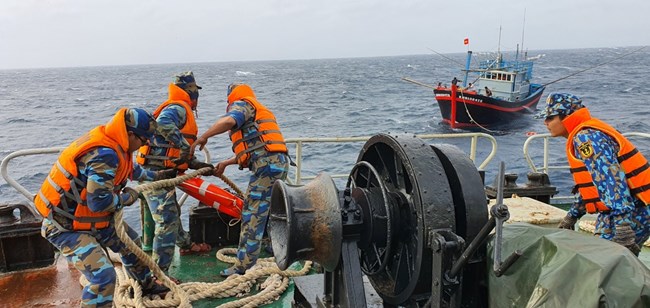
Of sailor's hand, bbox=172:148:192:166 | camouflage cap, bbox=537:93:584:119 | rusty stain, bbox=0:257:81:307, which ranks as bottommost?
rusty stain, bbox=0:257:81:307

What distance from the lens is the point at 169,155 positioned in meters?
4.56

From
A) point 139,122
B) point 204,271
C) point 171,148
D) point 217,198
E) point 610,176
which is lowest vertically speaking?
point 204,271

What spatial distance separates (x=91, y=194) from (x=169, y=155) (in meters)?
1.27

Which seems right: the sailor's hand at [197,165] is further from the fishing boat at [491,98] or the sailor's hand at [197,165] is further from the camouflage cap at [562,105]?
the fishing boat at [491,98]

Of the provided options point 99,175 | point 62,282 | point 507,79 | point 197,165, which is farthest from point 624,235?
point 507,79

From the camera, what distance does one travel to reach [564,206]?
270 inches

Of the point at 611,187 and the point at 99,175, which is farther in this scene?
the point at 99,175

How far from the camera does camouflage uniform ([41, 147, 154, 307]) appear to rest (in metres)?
3.34

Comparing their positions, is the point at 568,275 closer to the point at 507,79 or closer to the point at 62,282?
the point at 62,282

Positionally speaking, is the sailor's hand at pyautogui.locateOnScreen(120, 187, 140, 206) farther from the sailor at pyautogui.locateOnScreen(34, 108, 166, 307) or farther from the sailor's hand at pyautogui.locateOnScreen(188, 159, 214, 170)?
the sailor's hand at pyautogui.locateOnScreen(188, 159, 214, 170)

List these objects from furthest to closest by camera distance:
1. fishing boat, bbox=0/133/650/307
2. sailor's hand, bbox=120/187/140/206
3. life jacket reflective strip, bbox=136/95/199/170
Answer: life jacket reflective strip, bbox=136/95/199/170
sailor's hand, bbox=120/187/140/206
fishing boat, bbox=0/133/650/307

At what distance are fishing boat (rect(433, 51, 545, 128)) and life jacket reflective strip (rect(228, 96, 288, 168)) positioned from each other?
29017mm

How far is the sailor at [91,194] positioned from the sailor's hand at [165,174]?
901 millimetres

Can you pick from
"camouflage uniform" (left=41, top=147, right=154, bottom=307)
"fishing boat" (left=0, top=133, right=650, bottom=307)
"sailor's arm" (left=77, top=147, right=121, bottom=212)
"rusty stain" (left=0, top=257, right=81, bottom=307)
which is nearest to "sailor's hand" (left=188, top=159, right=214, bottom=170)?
"camouflage uniform" (left=41, top=147, right=154, bottom=307)
